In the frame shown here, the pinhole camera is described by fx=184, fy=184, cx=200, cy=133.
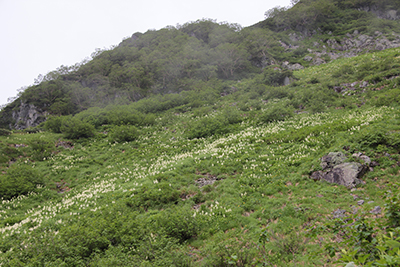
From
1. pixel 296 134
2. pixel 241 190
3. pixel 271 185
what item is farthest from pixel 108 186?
pixel 296 134

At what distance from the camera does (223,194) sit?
418 inches

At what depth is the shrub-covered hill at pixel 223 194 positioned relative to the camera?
5.89 meters

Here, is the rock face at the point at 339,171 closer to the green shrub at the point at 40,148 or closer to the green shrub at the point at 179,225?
the green shrub at the point at 179,225

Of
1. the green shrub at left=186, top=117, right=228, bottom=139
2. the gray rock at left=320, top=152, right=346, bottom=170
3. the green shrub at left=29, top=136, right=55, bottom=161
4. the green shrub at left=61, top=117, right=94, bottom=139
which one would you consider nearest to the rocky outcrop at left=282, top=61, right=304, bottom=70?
the green shrub at left=186, top=117, right=228, bottom=139

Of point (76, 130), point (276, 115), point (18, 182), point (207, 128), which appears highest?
point (76, 130)

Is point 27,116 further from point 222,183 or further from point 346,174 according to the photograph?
point 346,174

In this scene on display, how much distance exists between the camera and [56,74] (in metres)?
58.6

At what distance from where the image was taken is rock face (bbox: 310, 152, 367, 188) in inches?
349

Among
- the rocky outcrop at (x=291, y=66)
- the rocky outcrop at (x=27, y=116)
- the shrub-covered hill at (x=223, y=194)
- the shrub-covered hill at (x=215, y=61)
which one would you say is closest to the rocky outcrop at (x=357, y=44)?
the shrub-covered hill at (x=215, y=61)

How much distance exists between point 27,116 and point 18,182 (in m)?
50.9

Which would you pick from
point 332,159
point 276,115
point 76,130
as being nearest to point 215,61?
point 276,115

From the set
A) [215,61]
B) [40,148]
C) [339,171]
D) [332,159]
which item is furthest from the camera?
[215,61]

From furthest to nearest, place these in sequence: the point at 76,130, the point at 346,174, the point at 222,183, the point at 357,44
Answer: the point at 357,44 → the point at 76,130 → the point at 222,183 → the point at 346,174

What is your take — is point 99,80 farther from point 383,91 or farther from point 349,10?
point 349,10
